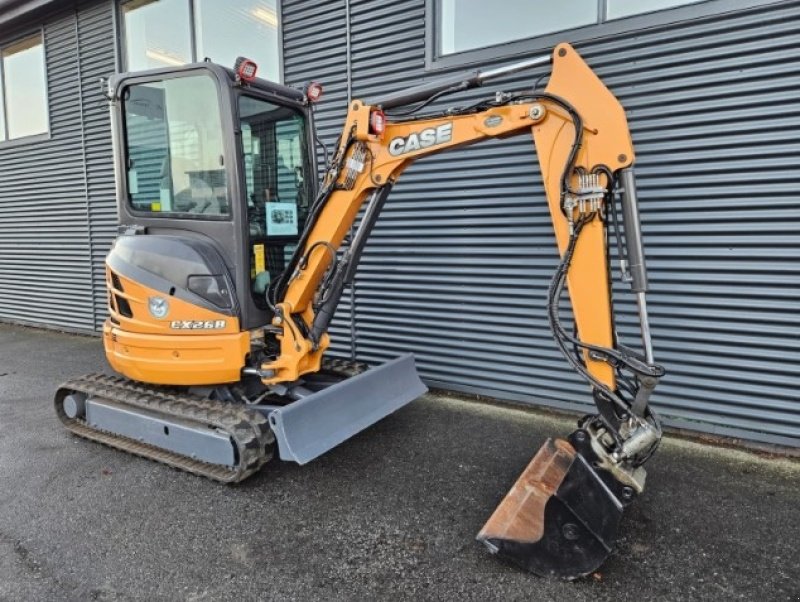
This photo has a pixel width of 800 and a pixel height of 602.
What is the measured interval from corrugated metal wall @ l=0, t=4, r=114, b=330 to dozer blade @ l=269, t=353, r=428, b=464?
19.0ft

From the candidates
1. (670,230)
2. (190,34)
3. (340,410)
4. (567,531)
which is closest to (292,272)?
(340,410)

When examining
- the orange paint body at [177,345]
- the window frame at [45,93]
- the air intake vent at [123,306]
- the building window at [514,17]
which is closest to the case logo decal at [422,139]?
the orange paint body at [177,345]

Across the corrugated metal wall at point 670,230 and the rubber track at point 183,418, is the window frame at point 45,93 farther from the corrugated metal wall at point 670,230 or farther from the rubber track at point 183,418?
the rubber track at point 183,418

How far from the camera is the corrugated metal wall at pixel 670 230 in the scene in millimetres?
3611

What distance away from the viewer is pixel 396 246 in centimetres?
526

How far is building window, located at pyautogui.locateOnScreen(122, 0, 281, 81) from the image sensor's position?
6.03m

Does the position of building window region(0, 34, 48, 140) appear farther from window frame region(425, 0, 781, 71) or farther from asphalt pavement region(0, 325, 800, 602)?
window frame region(425, 0, 781, 71)

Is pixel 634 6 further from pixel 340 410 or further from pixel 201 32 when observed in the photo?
pixel 201 32

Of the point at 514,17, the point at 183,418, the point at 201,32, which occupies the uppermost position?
the point at 201,32

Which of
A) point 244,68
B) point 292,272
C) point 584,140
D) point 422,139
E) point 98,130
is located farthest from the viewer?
point 98,130

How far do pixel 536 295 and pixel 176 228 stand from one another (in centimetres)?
293

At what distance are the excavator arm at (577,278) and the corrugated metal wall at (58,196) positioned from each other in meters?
6.34

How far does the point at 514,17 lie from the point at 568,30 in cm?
56

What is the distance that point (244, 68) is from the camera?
327 cm
